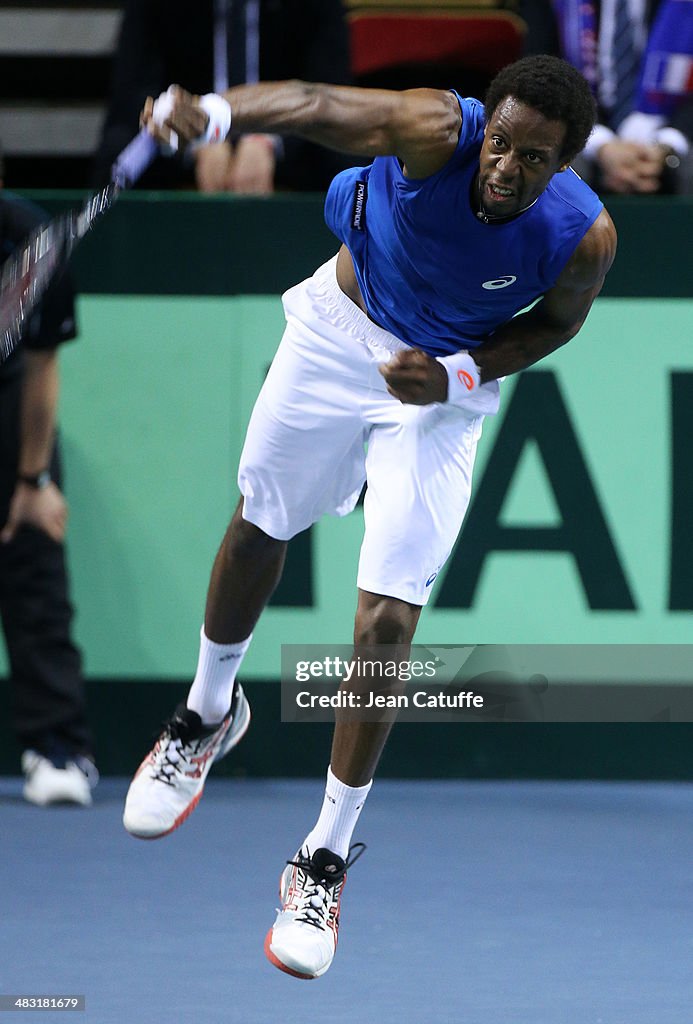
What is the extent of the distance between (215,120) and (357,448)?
1279mm

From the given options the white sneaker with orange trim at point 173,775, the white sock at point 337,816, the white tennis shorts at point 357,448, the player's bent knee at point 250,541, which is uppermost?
the white tennis shorts at point 357,448

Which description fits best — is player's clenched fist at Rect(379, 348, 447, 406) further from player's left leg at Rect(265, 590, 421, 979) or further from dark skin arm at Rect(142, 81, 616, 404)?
player's left leg at Rect(265, 590, 421, 979)

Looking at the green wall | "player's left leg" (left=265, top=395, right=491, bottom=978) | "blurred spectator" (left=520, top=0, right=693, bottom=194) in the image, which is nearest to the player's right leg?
"player's left leg" (left=265, top=395, right=491, bottom=978)

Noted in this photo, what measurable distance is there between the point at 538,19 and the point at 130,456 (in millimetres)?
2682

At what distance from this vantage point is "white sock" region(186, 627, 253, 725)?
5004mm

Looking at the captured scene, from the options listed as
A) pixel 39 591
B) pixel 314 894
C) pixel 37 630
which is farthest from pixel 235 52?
pixel 314 894

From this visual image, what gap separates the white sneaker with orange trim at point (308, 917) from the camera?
4.26 metres

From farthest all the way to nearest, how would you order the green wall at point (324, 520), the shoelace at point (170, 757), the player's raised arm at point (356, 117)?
the green wall at point (324, 520), the shoelace at point (170, 757), the player's raised arm at point (356, 117)

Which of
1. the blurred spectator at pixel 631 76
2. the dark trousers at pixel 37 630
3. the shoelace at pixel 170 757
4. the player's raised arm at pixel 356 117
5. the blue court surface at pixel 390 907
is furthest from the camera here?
the blurred spectator at pixel 631 76

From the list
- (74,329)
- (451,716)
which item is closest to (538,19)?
(74,329)

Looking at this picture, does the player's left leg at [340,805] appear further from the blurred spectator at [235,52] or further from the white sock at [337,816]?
the blurred spectator at [235,52]

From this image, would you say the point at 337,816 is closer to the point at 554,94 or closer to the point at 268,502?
the point at 268,502

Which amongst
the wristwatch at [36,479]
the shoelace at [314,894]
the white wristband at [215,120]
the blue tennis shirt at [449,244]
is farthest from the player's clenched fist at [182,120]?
the wristwatch at [36,479]

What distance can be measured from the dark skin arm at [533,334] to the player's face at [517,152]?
0.36 m
